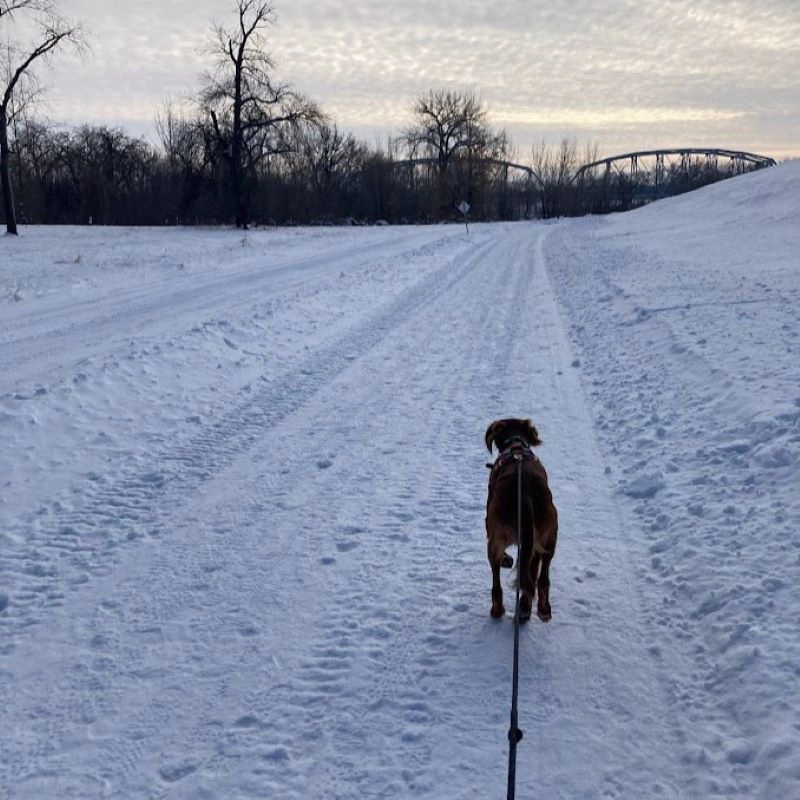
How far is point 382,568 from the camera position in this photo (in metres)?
4.67

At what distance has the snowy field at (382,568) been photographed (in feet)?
10.1

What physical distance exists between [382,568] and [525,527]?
1.26 m

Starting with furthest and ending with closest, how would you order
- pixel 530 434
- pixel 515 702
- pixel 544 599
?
pixel 530 434 → pixel 544 599 → pixel 515 702

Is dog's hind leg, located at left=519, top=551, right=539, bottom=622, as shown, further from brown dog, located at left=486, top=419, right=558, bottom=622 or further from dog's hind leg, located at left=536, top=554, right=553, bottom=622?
dog's hind leg, located at left=536, top=554, right=553, bottom=622

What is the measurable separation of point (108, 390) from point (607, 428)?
211 inches

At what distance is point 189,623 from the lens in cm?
403

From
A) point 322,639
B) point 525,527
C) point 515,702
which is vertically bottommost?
point 322,639

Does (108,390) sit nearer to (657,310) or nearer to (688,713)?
(688,713)

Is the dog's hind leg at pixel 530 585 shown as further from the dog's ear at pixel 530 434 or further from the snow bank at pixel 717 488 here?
the dog's ear at pixel 530 434

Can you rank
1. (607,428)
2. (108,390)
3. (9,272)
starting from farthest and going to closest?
1. (9,272)
2. (108,390)
3. (607,428)

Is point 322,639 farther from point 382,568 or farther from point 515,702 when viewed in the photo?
point 515,702

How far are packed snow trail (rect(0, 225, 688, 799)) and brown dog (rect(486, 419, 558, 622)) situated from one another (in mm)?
177

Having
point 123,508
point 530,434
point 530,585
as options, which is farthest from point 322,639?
point 123,508

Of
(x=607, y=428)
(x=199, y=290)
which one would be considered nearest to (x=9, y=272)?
(x=199, y=290)
